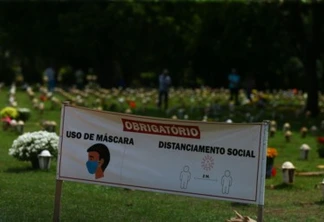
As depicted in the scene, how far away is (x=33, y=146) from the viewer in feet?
47.8

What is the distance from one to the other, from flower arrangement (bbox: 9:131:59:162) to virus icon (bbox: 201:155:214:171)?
673cm

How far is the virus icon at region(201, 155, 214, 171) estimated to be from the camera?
8312mm

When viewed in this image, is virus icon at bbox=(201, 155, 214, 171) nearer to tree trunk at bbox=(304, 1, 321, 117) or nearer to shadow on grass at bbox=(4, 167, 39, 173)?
shadow on grass at bbox=(4, 167, 39, 173)

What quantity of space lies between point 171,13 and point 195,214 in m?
38.7

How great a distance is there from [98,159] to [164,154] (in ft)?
2.46

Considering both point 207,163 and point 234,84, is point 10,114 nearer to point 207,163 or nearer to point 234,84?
point 207,163

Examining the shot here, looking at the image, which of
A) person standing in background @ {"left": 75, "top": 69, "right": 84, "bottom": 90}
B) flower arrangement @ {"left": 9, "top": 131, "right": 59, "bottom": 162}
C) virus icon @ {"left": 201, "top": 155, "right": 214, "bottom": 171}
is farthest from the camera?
person standing in background @ {"left": 75, "top": 69, "right": 84, "bottom": 90}

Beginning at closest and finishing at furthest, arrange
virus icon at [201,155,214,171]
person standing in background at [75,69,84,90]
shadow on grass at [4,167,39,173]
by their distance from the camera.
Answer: virus icon at [201,155,214,171] < shadow on grass at [4,167,39,173] < person standing in background at [75,69,84,90]

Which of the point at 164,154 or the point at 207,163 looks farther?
the point at 164,154

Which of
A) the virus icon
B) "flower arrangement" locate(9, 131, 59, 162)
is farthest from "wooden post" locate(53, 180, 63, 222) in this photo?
"flower arrangement" locate(9, 131, 59, 162)

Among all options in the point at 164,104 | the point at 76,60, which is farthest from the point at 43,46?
the point at 164,104

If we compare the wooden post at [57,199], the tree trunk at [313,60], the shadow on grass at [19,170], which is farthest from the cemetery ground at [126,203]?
the tree trunk at [313,60]

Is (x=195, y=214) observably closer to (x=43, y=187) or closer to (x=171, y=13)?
(x=43, y=187)

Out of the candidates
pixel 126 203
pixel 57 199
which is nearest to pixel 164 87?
pixel 126 203
